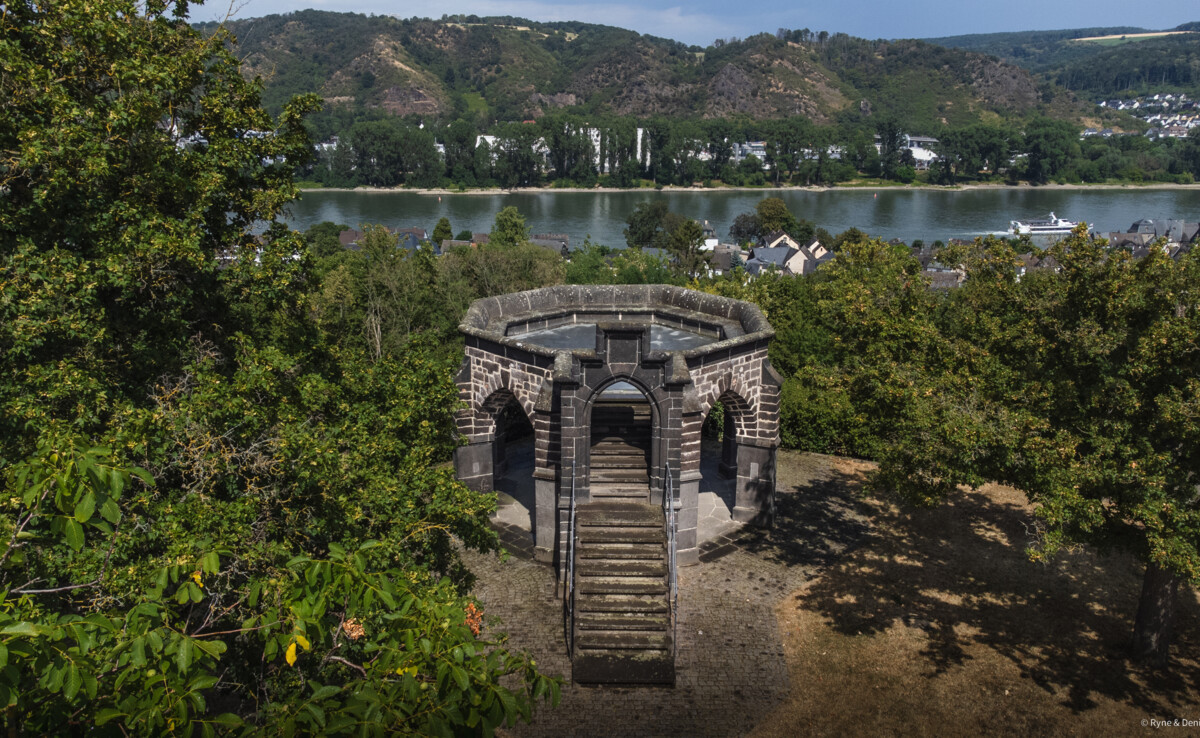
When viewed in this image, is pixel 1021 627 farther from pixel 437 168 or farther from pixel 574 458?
pixel 437 168

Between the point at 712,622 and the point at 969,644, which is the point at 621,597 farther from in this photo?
the point at 969,644

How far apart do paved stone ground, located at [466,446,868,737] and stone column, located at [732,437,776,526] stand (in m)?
0.50

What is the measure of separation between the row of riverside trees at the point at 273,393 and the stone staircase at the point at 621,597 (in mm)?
1923

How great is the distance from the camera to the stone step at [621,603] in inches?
649

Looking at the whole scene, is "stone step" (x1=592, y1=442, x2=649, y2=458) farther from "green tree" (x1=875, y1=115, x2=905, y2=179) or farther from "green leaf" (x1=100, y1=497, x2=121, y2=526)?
"green tree" (x1=875, y1=115, x2=905, y2=179)

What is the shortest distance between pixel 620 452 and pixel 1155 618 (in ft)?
38.4

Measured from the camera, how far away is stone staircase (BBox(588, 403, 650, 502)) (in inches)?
760

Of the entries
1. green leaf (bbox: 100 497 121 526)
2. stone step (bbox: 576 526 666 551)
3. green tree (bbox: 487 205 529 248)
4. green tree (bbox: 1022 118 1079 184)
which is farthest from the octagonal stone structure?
green tree (bbox: 1022 118 1079 184)

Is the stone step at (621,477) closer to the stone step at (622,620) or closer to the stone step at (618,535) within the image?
the stone step at (618,535)

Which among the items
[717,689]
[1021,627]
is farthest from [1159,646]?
[717,689]

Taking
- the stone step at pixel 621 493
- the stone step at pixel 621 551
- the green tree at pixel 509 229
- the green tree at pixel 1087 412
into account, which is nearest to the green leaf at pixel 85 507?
the green tree at pixel 1087 412

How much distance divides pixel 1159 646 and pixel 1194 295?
700 cm

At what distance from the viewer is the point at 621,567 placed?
683 inches

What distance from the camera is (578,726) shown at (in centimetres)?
1396
